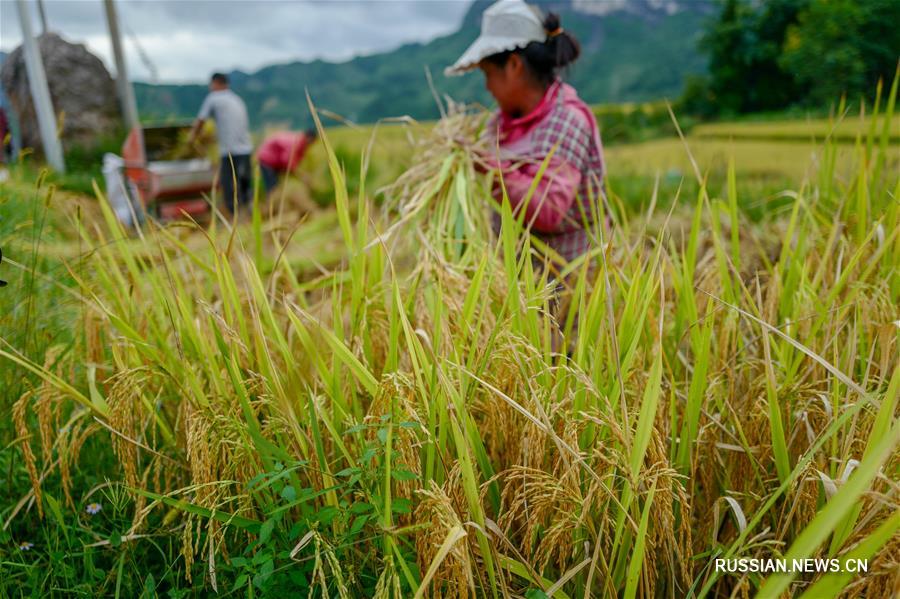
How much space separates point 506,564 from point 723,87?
14015 mm

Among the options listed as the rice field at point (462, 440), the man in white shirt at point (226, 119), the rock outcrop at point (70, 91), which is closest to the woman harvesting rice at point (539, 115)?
the rice field at point (462, 440)

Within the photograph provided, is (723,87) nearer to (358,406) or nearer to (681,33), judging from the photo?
(358,406)

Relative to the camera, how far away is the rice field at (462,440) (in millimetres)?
883

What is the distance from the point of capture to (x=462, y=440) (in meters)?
0.88

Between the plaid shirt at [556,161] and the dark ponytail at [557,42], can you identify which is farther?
the dark ponytail at [557,42]

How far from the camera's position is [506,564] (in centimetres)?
93

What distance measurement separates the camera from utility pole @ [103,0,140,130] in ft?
26.5

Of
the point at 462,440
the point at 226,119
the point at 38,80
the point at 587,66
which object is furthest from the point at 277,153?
the point at 587,66

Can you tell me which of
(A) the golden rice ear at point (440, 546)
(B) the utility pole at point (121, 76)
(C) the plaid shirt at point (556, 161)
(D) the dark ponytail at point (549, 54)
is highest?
(B) the utility pole at point (121, 76)

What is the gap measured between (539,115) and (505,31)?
0.26 metres

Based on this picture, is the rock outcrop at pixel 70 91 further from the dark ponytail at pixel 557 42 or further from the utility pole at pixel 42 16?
the dark ponytail at pixel 557 42

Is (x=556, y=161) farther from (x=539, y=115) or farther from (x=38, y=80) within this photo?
(x=38, y=80)

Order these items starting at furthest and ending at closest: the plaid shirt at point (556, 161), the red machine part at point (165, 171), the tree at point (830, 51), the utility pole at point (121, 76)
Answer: the utility pole at point (121, 76), the red machine part at point (165, 171), the tree at point (830, 51), the plaid shirt at point (556, 161)

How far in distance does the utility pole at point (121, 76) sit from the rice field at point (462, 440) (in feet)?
26.5
